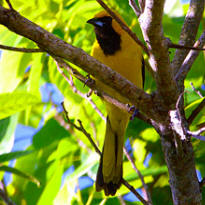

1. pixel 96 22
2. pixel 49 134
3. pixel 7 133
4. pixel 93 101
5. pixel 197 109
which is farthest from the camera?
pixel 96 22

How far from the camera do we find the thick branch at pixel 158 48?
1.39 m

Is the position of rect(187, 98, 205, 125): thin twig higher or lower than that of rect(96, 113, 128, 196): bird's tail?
higher

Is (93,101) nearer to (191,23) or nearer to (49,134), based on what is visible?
(49,134)

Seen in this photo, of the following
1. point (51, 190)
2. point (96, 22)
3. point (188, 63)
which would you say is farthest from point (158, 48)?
point (96, 22)

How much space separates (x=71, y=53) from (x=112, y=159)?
1438 millimetres

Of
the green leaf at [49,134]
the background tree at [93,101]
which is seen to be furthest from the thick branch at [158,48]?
the green leaf at [49,134]

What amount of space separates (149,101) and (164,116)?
109 millimetres

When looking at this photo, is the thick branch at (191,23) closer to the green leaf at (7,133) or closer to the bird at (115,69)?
the bird at (115,69)

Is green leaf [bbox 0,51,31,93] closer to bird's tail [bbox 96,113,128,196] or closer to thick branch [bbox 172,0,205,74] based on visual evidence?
bird's tail [bbox 96,113,128,196]

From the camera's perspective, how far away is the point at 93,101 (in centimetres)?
249

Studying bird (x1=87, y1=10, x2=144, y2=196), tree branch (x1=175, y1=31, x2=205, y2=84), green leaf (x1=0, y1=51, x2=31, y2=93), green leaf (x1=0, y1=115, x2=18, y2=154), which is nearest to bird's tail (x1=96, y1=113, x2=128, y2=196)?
bird (x1=87, y1=10, x2=144, y2=196)

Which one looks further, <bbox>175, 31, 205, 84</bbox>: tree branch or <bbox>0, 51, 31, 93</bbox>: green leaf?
<bbox>0, 51, 31, 93</bbox>: green leaf

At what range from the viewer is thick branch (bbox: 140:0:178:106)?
1391 millimetres

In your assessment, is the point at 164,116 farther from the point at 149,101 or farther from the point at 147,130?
the point at 147,130
